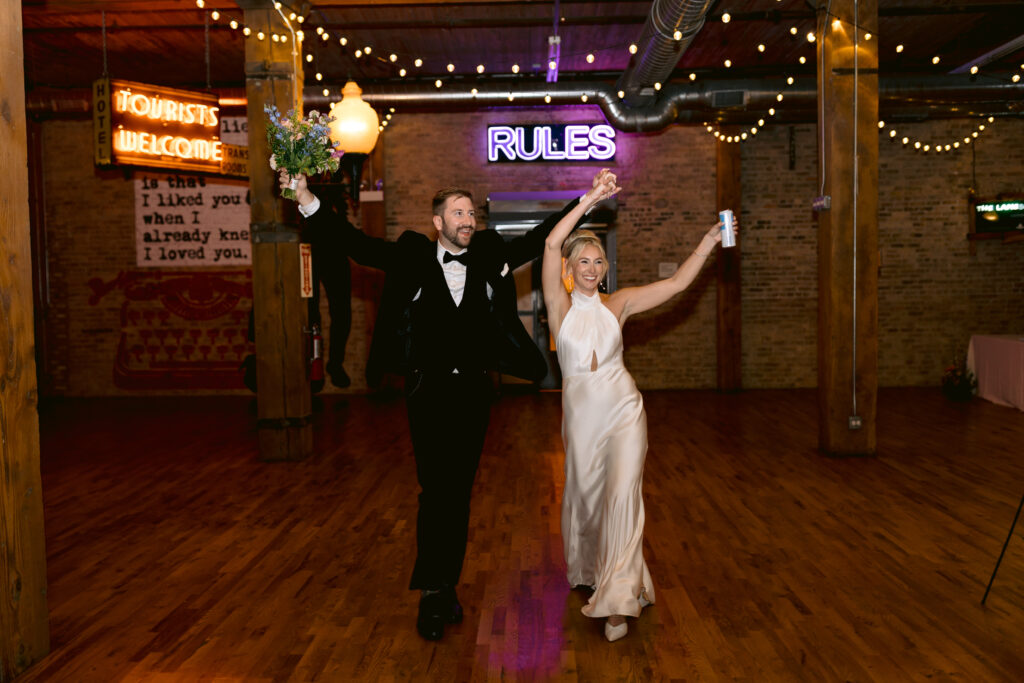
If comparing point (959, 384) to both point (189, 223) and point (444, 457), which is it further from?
point (189, 223)

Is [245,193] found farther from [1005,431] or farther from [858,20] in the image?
[1005,431]

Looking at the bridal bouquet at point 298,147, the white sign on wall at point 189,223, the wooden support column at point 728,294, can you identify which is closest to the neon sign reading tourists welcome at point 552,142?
the wooden support column at point 728,294

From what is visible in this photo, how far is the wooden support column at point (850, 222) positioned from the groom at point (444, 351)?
393 centimetres

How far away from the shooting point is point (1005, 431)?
7.29 metres

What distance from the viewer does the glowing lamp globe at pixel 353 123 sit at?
22.4 ft

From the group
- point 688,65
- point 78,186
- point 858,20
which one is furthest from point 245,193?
point 858,20

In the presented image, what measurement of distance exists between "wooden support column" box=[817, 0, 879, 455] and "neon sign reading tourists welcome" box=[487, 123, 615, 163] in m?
4.34

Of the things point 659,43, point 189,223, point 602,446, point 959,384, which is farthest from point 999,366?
point 189,223

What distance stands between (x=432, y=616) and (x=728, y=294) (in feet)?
27.0

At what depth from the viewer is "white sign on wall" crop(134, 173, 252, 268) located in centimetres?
1098

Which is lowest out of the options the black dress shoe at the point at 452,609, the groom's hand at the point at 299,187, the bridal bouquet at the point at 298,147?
the black dress shoe at the point at 452,609

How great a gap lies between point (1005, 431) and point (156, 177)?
1033 centimetres

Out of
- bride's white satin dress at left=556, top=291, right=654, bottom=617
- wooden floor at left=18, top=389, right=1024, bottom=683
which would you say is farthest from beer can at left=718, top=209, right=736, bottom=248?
wooden floor at left=18, top=389, right=1024, bottom=683

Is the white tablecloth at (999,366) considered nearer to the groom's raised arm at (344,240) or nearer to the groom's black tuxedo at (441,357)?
the groom's black tuxedo at (441,357)
